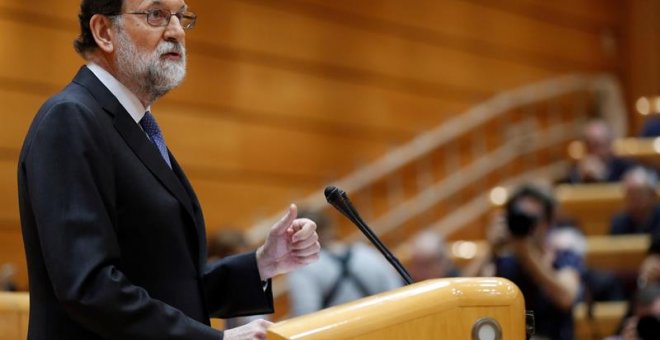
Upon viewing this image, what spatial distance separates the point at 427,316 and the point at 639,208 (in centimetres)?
471

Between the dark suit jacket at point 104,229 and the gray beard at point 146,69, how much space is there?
0.19 feet

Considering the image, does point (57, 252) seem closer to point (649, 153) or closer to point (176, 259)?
point (176, 259)

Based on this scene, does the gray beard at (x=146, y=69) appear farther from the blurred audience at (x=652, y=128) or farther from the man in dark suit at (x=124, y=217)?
the blurred audience at (x=652, y=128)

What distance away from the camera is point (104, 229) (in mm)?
1713

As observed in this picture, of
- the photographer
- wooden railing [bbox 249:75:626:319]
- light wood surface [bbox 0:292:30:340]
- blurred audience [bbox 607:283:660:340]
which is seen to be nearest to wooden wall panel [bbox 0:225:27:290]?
wooden railing [bbox 249:75:626:319]

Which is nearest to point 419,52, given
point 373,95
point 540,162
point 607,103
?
point 373,95

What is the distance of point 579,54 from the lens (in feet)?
31.8

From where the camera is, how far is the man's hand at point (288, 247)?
79.7 inches

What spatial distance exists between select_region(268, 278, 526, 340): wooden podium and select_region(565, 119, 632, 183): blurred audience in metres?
5.80

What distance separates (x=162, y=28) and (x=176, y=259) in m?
0.42

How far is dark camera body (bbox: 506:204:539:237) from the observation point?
3.96 metres

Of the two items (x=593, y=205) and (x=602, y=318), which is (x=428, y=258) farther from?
(x=593, y=205)

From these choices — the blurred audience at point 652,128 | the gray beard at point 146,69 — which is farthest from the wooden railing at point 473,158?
the gray beard at point 146,69

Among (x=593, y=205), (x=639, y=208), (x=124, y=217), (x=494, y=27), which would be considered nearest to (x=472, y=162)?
(x=494, y=27)
